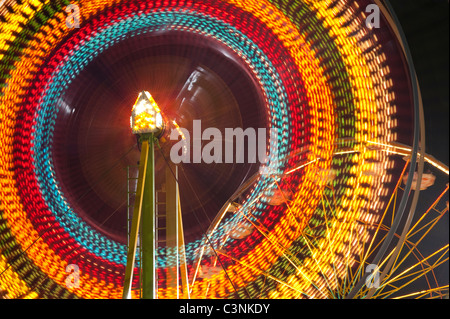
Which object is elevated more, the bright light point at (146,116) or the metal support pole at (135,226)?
the bright light point at (146,116)

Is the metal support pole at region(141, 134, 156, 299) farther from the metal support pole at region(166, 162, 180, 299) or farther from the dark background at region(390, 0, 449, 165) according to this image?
the dark background at region(390, 0, 449, 165)

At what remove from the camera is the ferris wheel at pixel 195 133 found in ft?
15.7

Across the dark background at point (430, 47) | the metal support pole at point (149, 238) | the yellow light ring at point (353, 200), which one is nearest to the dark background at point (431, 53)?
the dark background at point (430, 47)

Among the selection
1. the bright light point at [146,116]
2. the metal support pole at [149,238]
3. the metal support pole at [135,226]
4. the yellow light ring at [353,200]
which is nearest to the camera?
the metal support pole at [135,226]

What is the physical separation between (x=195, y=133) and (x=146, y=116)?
854mm

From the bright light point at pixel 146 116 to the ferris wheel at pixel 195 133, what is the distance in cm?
37

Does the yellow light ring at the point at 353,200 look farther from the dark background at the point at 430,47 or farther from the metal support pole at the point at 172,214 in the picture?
the metal support pole at the point at 172,214

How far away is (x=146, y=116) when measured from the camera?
13.8 feet

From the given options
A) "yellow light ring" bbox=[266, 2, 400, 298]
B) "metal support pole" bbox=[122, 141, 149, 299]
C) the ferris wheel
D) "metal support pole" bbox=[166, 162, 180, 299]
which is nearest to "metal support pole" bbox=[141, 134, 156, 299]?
"metal support pole" bbox=[122, 141, 149, 299]

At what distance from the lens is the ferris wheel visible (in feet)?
15.7

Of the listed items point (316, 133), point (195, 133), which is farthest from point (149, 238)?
point (316, 133)

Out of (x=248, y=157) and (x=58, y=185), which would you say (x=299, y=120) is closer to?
(x=248, y=157)
